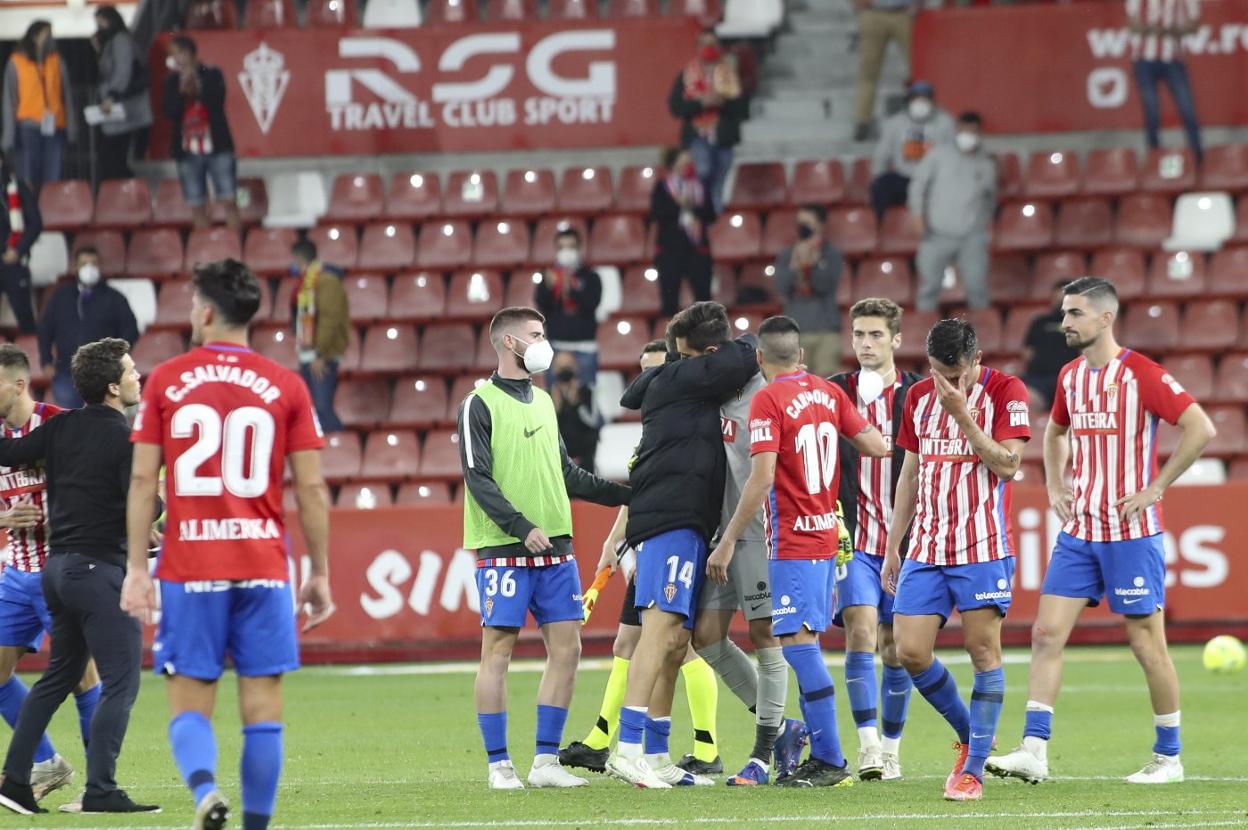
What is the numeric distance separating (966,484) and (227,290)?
3820 millimetres

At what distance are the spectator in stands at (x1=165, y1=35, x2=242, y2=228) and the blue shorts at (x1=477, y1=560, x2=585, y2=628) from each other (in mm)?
13822

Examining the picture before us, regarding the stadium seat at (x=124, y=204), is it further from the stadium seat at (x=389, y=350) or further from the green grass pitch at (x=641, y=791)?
the green grass pitch at (x=641, y=791)

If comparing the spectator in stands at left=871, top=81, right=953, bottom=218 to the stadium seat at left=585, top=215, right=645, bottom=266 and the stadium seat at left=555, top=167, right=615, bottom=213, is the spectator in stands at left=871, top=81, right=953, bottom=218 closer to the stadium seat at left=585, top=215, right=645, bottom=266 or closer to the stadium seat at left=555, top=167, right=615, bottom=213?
the stadium seat at left=585, top=215, right=645, bottom=266

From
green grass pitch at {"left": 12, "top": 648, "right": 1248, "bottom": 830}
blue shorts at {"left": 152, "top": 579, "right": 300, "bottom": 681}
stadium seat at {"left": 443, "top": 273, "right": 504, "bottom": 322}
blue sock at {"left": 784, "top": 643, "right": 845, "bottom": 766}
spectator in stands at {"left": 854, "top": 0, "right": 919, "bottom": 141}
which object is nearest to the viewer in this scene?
blue shorts at {"left": 152, "top": 579, "right": 300, "bottom": 681}

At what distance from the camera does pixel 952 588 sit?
9117 mm

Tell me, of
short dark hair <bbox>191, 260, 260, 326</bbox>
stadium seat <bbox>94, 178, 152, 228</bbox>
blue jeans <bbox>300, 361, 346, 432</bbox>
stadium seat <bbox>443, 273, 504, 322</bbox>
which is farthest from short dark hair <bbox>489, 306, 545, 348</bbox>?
stadium seat <bbox>94, 178, 152, 228</bbox>

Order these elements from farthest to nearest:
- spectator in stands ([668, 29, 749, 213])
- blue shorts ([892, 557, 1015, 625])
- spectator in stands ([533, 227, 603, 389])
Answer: spectator in stands ([668, 29, 749, 213]) → spectator in stands ([533, 227, 603, 389]) → blue shorts ([892, 557, 1015, 625])

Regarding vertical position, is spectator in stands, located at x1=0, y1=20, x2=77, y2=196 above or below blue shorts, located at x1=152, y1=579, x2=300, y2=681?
above

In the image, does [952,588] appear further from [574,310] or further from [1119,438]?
[574,310]

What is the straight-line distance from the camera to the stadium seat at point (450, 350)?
21.7m

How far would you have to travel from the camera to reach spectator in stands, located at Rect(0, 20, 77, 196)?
72.7 ft

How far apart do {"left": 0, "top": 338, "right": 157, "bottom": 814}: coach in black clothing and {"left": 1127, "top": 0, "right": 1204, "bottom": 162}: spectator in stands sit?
15.5 m

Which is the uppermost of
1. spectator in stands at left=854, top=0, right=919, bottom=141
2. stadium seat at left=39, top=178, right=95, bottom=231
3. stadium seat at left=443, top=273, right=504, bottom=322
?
spectator in stands at left=854, top=0, right=919, bottom=141

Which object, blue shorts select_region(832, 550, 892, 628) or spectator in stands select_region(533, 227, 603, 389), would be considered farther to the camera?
spectator in stands select_region(533, 227, 603, 389)
